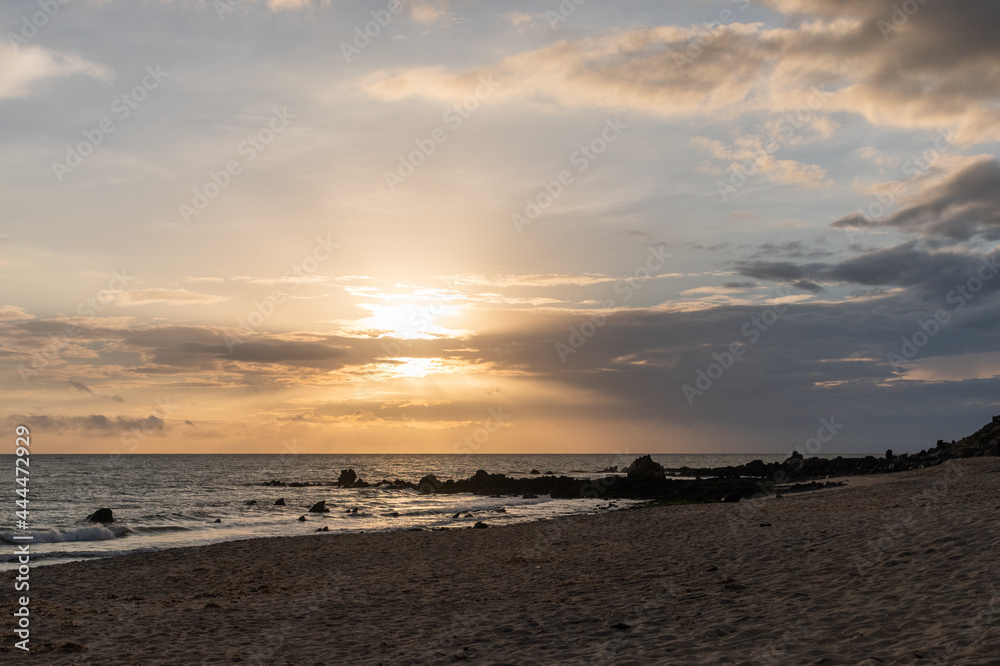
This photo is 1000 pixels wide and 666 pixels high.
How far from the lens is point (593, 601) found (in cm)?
1429

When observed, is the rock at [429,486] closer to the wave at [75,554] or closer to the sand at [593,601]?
the wave at [75,554]

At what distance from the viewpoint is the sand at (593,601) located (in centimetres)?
1038

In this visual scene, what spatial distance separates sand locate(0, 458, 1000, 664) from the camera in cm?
1038

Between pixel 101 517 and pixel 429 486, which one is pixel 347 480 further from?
pixel 101 517

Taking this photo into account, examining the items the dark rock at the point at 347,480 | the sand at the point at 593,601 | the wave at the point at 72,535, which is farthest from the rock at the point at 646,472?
the wave at the point at 72,535

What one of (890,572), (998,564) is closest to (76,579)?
(890,572)

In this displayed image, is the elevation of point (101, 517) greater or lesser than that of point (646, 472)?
greater

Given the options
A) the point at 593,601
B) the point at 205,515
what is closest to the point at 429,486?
the point at 205,515

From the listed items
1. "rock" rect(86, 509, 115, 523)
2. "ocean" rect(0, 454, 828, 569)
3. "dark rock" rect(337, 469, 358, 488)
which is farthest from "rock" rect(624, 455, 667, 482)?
"rock" rect(86, 509, 115, 523)

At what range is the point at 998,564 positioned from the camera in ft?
40.7

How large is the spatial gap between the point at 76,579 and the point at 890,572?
23.5 m

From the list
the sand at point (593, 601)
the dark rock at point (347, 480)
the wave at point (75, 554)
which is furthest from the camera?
the dark rock at point (347, 480)

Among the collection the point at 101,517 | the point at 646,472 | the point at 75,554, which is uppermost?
the point at 75,554

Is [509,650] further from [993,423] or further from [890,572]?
[993,423]
